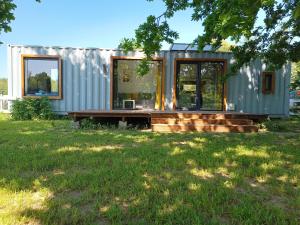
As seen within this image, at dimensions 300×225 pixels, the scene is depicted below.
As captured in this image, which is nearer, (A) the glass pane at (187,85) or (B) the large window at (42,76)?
(B) the large window at (42,76)

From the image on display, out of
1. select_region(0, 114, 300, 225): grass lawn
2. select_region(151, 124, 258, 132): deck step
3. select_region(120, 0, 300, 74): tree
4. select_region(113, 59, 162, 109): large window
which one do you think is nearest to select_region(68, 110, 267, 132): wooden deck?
select_region(151, 124, 258, 132): deck step

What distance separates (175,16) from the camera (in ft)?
23.1

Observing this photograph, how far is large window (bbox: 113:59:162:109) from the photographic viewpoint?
411 inches

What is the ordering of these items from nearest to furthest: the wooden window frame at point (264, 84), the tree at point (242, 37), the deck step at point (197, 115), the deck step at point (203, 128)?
the tree at point (242, 37)
the deck step at point (203, 128)
the deck step at point (197, 115)
the wooden window frame at point (264, 84)

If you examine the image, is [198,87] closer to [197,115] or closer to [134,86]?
[134,86]

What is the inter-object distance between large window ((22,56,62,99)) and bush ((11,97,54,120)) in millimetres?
433

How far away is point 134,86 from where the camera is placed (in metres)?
10.8

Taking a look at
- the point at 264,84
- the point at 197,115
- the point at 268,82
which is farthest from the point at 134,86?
the point at 268,82

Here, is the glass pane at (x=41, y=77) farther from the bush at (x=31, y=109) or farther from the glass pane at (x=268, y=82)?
the glass pane at (x=268, y=82)

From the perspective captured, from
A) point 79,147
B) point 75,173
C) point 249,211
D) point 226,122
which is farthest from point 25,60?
point 249,211

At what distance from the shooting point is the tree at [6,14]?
3.82m

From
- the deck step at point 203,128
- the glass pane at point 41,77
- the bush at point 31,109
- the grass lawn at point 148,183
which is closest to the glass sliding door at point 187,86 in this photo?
the deck step at point 203,128

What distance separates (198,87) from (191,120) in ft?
9.45

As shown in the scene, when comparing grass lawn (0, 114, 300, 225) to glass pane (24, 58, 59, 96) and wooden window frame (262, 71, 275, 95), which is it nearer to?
glass pane (24, 58, 59, 96)
